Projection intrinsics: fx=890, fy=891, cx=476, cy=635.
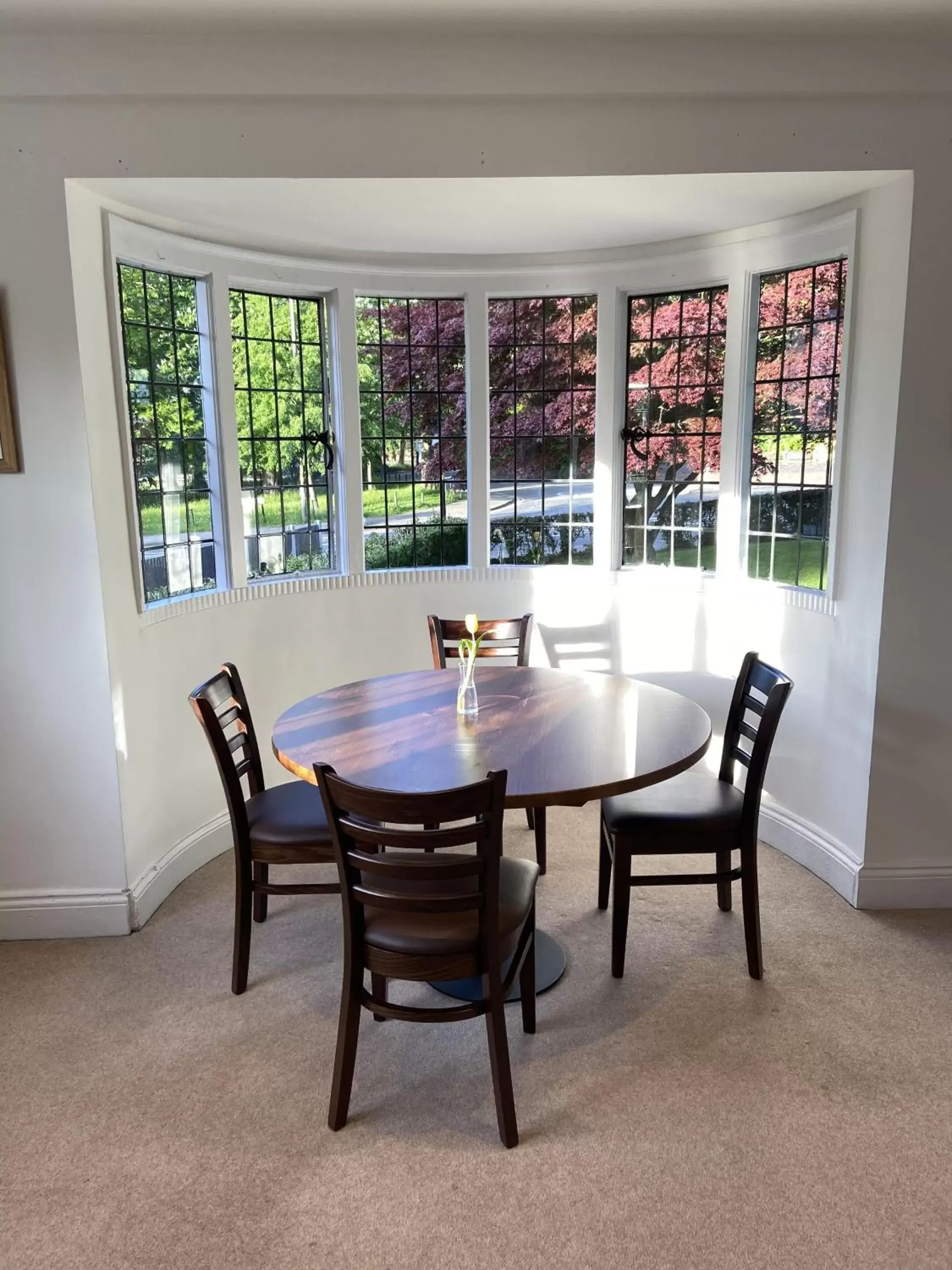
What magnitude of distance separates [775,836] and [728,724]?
2.98ft

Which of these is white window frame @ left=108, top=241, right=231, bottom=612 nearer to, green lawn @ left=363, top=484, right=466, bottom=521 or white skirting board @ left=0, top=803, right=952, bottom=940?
green lawn @ left=363, top=484, right=466, bottom=521


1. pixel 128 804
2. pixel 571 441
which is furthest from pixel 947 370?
pixel 128 804

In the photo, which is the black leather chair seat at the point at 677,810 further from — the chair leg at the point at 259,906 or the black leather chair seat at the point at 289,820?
the chair leg at the point at 259,906

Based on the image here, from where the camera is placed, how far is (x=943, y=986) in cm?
265

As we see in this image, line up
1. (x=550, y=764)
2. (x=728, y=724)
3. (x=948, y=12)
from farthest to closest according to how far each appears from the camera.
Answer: (x=728, y=724) < (x=948, y=12) < (x=550, y=764)

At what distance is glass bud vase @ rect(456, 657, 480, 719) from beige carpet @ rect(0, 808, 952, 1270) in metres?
0.84

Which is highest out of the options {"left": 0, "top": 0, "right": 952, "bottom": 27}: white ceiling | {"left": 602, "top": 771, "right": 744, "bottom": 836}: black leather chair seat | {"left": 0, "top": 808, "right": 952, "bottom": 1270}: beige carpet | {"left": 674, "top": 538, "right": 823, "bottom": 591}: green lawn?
{"left": 0, "top": 0, "right": 952, "bottom": 27}: white ceiling

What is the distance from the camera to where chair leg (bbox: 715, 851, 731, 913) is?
115 inches

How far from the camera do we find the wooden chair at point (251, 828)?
101 inches

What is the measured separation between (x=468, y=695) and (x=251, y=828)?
2.61 feet

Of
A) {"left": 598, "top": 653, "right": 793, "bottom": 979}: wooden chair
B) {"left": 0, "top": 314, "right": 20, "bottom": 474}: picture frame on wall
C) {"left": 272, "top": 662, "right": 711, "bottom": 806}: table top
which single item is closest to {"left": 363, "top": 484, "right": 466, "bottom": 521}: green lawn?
{"left": 272, "top": 662, "right": 711, "bottom": 806}: table top

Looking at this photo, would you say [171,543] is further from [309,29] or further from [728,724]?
[728,724]

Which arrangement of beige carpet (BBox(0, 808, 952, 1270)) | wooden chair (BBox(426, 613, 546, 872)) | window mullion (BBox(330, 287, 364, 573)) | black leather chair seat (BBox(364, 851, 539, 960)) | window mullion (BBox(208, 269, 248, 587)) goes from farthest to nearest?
window mullion (BBox(330, 287, 364, 573))
wooden chair (BBox(426, 613, 546, 872))
window mullion (BBox(208, 269, 248, 587))
black leather chair seat (BBox(364, 851, 539, 960))
beige carpet (BBox(0, 808, 952, 1270))

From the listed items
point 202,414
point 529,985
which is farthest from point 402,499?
point 529,985
